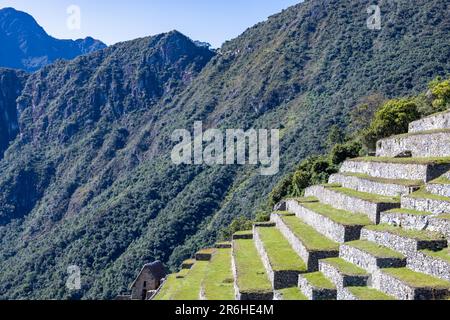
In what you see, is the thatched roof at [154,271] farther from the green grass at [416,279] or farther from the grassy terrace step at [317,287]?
the green grass at [416,279]

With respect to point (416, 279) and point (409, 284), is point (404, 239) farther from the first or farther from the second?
point (409, 284)

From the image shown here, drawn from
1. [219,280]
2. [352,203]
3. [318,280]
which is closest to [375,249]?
[318,280]

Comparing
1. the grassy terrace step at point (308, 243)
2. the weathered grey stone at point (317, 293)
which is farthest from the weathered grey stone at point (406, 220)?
the weathered grey stone at point (317, 293)

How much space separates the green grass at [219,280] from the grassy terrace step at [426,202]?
6.29 m

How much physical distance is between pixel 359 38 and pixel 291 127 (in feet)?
104

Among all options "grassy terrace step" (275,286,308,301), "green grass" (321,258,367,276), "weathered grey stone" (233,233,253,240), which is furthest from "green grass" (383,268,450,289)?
"weathered grey stone" (233,233,253,240)

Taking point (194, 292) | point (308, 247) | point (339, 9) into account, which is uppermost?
point (339, 9)

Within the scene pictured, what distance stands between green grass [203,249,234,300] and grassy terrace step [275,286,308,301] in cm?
208

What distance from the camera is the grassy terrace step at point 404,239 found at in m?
12.6

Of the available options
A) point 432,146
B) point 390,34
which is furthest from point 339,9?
point 432,146

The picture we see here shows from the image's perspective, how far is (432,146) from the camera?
62.4ft

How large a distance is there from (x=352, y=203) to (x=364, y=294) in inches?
263

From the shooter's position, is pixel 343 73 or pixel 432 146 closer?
pixel 432 146
